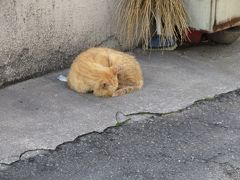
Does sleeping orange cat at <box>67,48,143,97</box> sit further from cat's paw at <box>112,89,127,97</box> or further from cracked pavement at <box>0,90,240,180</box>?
cracked pavement at <box>0,90,240,180</box>

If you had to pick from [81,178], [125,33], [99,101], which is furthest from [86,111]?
→ [125,33]

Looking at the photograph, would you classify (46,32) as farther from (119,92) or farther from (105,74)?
(119,92)

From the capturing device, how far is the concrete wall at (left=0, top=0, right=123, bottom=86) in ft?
16.6

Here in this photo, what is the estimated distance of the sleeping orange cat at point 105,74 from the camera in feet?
15.8

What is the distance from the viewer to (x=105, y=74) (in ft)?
15.8

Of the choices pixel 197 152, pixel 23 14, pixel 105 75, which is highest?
pixel 23 14

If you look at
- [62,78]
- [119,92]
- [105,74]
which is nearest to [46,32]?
[62,78]

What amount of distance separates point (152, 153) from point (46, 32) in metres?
1.94

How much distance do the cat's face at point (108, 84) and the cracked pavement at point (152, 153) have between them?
50 centimetres

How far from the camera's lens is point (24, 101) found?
189 inches

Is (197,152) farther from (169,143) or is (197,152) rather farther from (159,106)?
(159,106)

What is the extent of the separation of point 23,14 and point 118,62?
3.40 feet

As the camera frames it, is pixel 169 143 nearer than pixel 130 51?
Yes

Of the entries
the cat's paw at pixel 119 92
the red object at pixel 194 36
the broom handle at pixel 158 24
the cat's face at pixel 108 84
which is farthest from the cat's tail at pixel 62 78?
the red object at pixel 194 36
